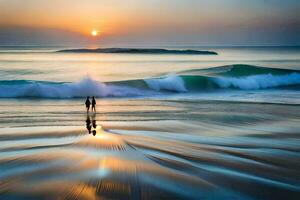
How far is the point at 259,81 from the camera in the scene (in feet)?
130

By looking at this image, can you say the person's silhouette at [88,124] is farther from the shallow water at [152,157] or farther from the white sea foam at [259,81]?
the white sea foam at [259,81]

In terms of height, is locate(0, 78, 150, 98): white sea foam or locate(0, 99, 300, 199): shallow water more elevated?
locate(0, 78, 150, 98): white sea foam

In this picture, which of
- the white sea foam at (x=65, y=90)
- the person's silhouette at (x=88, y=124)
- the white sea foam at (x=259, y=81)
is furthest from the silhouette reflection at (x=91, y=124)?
the white sea foam at (x=259, y=81)

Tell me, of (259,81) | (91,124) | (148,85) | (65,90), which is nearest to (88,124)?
(91,124)

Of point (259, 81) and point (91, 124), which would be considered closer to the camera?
point (91, 124)

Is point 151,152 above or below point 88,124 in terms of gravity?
below

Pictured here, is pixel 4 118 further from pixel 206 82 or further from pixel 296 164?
pixel 206 82

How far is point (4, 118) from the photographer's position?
16.8 m

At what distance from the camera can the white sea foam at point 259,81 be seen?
3744 cm

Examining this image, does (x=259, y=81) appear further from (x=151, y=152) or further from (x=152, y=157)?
(x=152, y=157)

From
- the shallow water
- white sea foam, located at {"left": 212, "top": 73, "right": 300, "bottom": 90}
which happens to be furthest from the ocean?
white sea foam, located at {"left": 212, "top": 73, "right": 300, "bottom": 90}

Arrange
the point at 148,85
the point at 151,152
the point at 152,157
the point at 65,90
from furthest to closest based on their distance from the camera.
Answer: the point at 148,85, the point at 65,90, the point at 151,152, the point at 152,157

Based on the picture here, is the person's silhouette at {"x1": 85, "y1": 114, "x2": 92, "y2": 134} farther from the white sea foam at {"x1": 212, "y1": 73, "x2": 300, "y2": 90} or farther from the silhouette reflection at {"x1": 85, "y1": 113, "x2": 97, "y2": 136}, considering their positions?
the white sea foam at {"x1": 212, "y1": 73, "x2": 300, "y2": 90}

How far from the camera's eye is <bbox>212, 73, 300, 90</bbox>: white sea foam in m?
37.4
